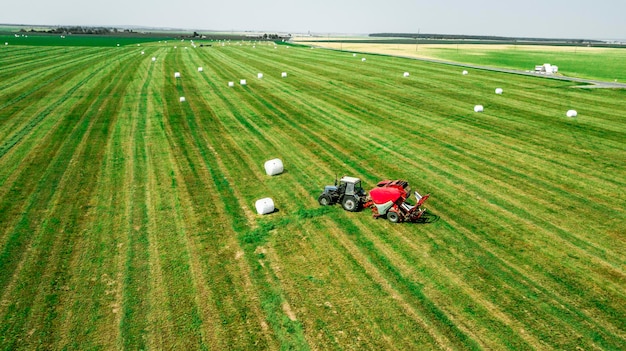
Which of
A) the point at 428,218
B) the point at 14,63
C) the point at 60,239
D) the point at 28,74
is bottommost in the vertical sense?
the point at 428,218

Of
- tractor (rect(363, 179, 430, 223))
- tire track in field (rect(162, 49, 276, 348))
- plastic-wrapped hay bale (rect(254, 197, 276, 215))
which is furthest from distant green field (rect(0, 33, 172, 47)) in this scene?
tractor (rect(363, 179, 430, 223))

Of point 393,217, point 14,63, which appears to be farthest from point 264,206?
point 14,63

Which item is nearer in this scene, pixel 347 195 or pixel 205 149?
pixel 347 195

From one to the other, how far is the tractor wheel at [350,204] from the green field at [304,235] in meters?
0.90

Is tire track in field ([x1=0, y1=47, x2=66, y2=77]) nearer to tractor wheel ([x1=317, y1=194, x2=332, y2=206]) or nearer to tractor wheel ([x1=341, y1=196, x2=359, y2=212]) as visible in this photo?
tractor wheel ([x1=317, y1=194, x2=332, y2=206])

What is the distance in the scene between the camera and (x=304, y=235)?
14.0 meters

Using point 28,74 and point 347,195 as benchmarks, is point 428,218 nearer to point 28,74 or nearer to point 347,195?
point 347,195

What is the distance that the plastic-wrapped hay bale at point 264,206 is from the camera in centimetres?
1519

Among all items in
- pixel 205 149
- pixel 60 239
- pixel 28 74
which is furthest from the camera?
pixel 28 74

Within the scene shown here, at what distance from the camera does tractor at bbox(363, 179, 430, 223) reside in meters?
14.7

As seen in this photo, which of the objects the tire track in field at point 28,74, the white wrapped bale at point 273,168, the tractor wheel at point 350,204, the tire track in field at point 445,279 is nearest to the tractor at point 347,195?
the tractor wheel at point 350,204

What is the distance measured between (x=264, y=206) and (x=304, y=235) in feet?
7.33

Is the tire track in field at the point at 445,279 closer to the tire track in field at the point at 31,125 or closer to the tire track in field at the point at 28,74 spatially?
the tire track in field at the point at 31,125

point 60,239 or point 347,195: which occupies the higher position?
point 347,195
